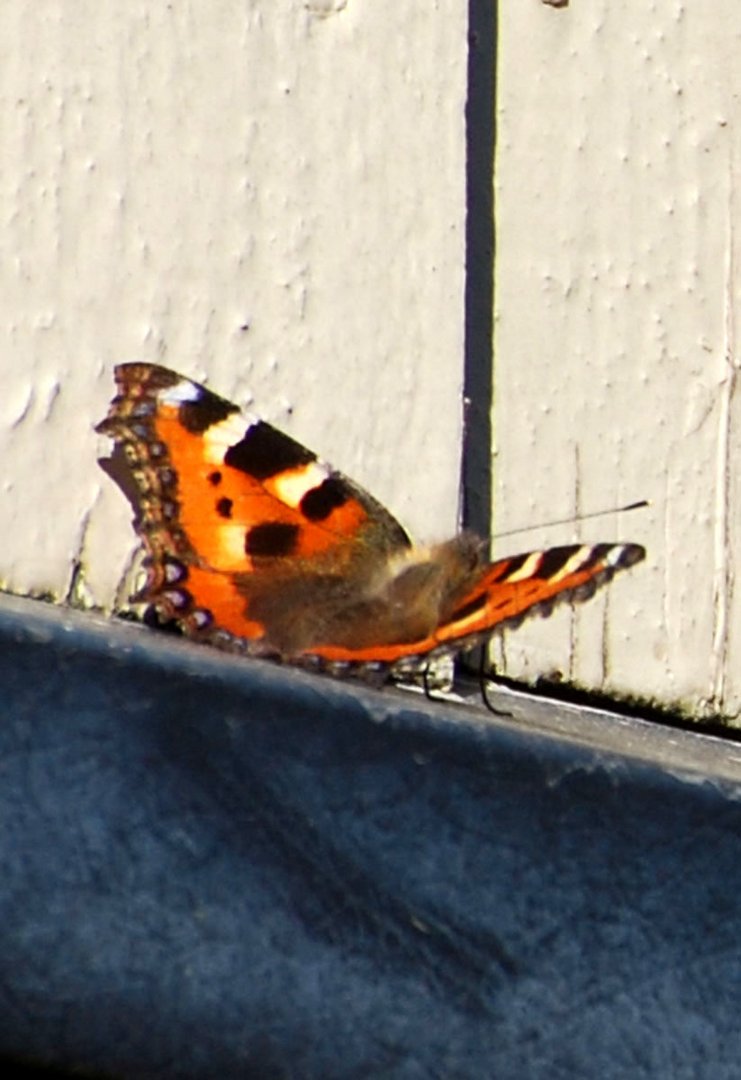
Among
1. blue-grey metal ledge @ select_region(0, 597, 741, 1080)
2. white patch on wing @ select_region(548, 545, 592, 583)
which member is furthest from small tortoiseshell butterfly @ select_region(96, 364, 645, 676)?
blue-grey metal ledge @ select_region(0, 597, 741, 1080)

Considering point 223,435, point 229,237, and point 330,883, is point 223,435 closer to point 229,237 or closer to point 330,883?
point 229,237

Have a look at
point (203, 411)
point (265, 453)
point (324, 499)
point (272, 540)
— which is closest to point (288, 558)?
point (272, 540)

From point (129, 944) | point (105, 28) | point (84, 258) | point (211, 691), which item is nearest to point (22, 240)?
point (84, 258)

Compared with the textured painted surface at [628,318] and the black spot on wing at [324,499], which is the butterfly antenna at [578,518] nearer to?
the textured painted surface at [628,318]

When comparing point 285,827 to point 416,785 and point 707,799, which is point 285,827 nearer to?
point 416,785

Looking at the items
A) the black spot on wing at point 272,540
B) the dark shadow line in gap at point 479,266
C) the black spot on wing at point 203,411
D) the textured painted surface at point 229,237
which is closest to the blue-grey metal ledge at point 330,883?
A: the textured painted surface at point 229,237
